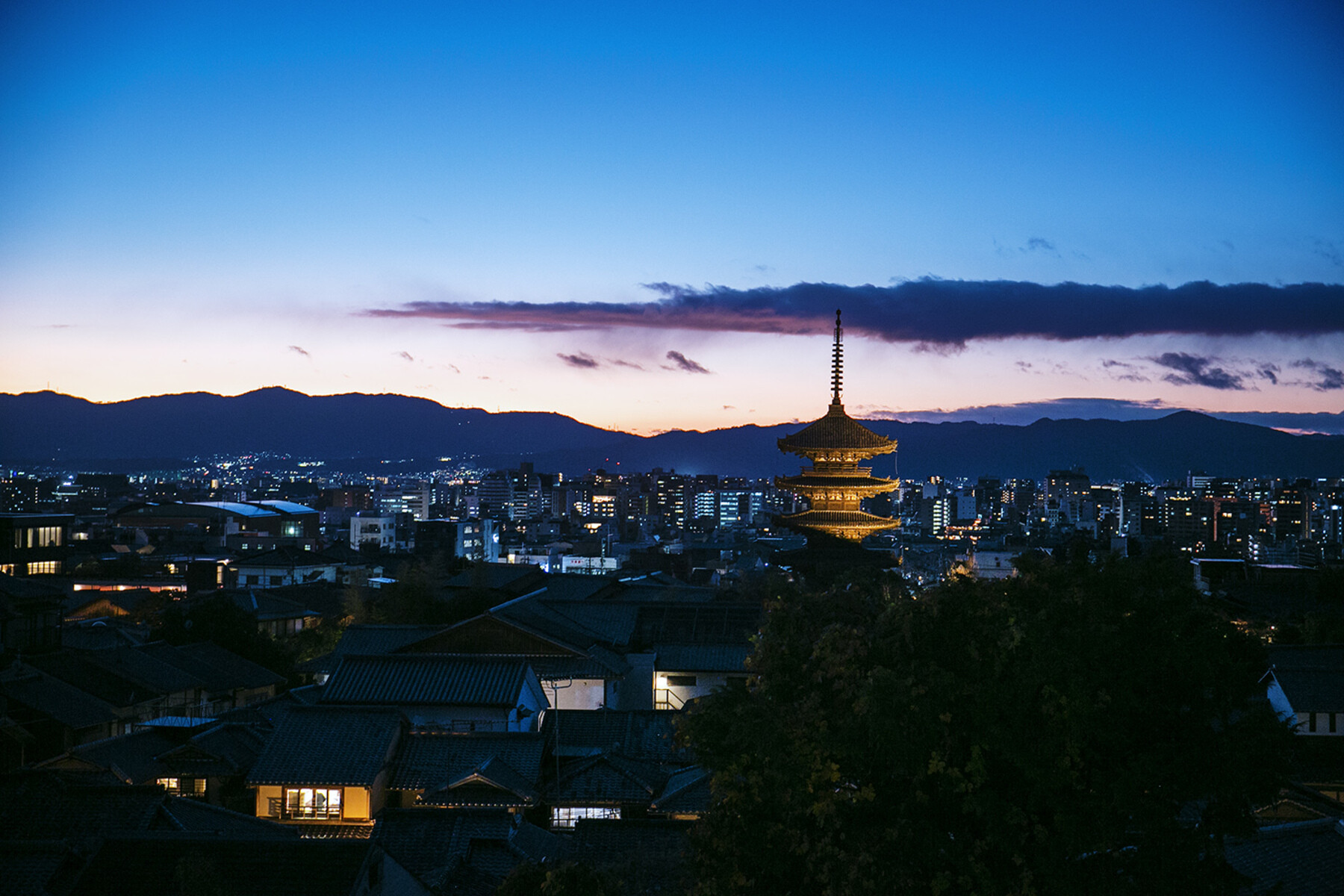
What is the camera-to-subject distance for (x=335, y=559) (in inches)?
2373

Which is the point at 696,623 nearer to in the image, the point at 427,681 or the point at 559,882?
the point at 427,681

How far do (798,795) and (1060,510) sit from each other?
472 feet

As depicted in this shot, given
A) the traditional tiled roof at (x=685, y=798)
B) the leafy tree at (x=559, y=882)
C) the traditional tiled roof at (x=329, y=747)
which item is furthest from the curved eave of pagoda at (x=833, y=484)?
the leafy tree at (x=559, y=882)

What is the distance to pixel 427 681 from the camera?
23953 mm

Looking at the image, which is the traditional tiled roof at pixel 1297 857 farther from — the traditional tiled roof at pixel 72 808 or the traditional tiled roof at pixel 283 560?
the traditional tiled roof at pixel 283 560

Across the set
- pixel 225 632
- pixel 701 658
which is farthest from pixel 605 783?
pixel 225 632

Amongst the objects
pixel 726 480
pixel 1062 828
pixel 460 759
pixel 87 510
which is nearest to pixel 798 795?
pixel 1062 828

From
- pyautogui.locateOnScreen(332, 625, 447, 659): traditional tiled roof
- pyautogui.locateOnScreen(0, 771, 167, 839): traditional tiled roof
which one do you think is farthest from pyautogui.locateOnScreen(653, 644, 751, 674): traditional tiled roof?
pyautogui.locateOnScreen(0, 771, 167, 839): traditional tiled roof

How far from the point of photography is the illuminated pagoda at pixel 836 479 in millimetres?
37062

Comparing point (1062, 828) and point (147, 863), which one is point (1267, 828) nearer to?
point (1062, 828)

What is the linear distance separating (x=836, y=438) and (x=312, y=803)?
22.8 m

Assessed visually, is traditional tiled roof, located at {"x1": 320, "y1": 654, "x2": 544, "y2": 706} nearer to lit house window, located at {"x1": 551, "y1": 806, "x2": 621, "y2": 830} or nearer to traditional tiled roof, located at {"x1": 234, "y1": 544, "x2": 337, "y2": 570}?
lit house window, located at {"x1": 551, "y1": 806, "x2": 621, "y2": 830}

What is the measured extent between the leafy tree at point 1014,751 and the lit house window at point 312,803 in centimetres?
1143

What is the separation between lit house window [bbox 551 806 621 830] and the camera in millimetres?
18391
